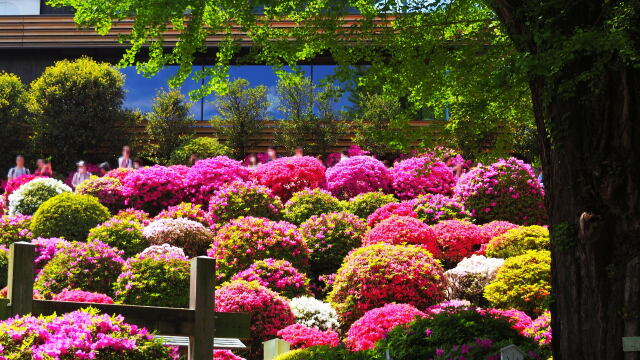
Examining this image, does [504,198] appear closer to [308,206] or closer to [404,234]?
[404,234]

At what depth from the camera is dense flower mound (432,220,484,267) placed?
13031 mm

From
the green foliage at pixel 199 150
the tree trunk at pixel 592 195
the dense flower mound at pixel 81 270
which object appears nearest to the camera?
the tree trunk at pixel 592 195

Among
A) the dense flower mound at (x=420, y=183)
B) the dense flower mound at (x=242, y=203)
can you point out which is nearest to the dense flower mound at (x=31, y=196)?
the dense flower mound at (x=242, y=203)

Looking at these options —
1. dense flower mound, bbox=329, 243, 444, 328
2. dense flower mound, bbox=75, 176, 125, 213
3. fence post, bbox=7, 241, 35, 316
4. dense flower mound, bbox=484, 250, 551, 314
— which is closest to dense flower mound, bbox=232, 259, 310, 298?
dense flower mound, bbox=329, 243, 444, 328

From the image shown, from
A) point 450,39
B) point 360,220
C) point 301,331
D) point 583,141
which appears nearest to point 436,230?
point 360,220

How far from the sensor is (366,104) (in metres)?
22.9

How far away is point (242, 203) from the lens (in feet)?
46.3

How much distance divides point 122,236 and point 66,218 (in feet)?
6.21

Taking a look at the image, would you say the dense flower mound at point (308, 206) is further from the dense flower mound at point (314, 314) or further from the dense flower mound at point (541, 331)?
the dense flower mound at point (541, 331)

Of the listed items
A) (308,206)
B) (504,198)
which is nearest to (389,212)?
(308,206)

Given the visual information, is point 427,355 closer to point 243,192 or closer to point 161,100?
point 243,192

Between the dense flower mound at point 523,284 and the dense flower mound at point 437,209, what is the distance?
4.05m

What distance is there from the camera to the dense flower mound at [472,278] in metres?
11.4

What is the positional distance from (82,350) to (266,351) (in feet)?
9.72
